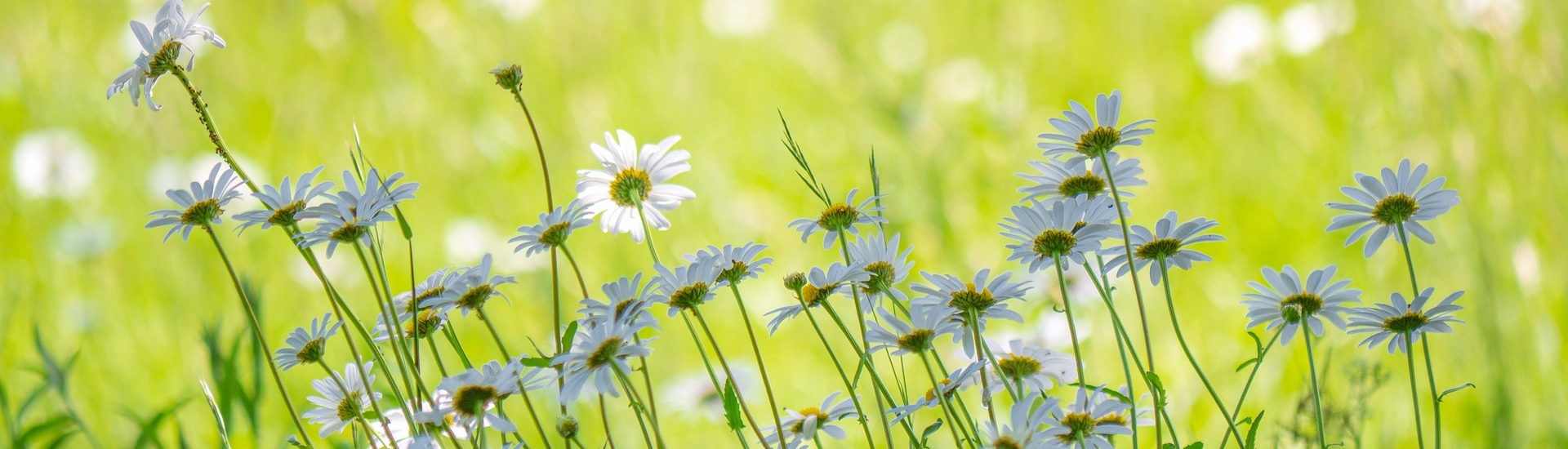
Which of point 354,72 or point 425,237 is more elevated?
point 354,72

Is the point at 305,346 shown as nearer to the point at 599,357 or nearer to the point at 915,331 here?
the point at 599,357

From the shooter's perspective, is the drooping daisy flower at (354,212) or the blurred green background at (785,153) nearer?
the drooping daisy flower at (354,212)

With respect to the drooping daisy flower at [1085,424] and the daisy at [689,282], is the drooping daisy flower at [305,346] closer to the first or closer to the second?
the daisy at [689,282]

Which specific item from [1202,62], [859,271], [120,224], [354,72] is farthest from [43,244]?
[1202,62]

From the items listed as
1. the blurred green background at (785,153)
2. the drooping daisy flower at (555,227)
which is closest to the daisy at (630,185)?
the drooping daisy flower at (555,227)

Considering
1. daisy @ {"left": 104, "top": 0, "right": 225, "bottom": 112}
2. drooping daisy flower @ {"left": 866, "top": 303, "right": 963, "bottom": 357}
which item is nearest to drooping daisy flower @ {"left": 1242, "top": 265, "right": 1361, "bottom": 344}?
drooping daisy flower @ {"left": 866, "top": 303, "right": 963, "bottom": 357}

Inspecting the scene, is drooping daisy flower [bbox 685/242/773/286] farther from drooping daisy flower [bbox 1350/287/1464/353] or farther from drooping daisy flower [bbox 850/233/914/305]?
drooping daisy flower [bbox 1350/287/1464/353]

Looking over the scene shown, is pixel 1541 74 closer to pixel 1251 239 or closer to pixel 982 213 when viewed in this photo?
pixel 1251 239
